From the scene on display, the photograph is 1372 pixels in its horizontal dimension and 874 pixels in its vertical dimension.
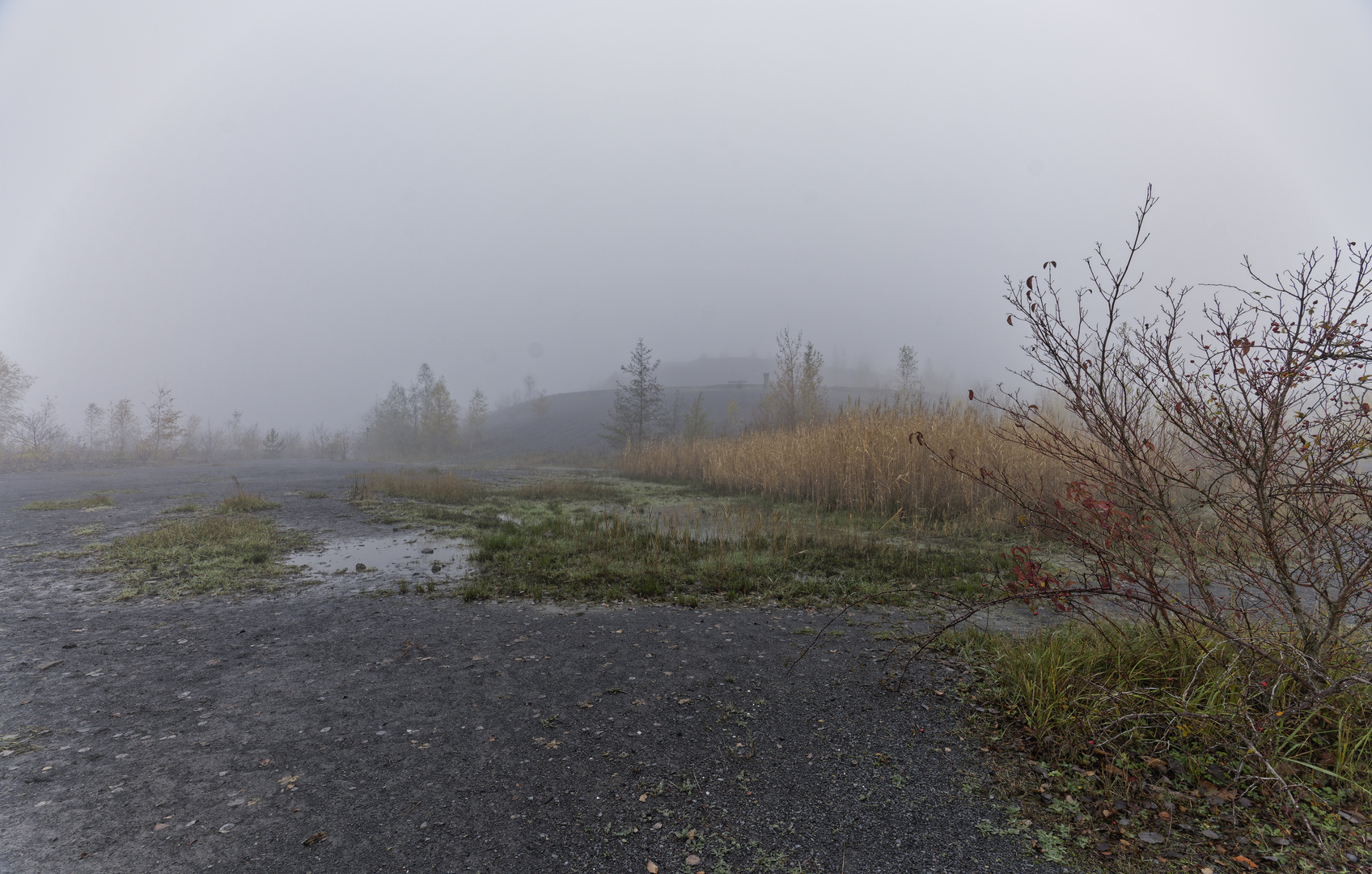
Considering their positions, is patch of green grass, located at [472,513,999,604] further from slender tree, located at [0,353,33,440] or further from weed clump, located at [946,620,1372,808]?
slender tree, located at [0,353,33,440]

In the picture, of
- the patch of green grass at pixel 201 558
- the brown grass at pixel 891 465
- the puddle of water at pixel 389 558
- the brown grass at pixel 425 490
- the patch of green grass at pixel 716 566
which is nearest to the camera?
the patch of green grass at pixel 716 566

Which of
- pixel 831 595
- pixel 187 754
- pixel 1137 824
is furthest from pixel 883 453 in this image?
pixel 187 754

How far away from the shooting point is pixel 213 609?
509cm

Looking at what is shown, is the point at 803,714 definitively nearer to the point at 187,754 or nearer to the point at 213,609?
the point at 187,754

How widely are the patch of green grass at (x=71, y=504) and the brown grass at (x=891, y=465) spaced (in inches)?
557

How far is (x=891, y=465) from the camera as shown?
973cm

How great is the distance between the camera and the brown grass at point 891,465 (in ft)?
30.5

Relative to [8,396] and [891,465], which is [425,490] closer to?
[891,465]

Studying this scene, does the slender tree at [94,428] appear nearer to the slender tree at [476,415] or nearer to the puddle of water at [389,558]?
the slender tree at [476,415]

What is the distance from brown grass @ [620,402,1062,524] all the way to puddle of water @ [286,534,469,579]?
246 inches

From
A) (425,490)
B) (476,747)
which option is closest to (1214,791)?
(476,747)

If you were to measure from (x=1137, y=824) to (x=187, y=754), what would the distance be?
4.42 m

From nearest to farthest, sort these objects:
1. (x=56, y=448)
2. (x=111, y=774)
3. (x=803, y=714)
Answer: (x=111, y=774) < (x=803, y=714) < (x=56, y=448)

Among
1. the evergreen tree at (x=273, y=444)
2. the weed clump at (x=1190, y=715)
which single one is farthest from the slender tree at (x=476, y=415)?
the weed clump at (x=1190, y=715)
